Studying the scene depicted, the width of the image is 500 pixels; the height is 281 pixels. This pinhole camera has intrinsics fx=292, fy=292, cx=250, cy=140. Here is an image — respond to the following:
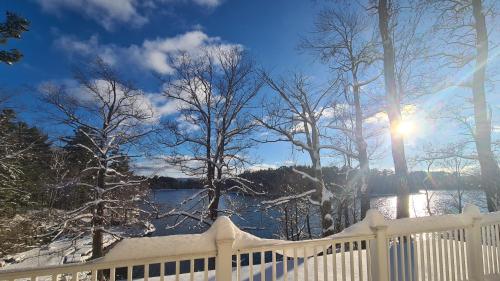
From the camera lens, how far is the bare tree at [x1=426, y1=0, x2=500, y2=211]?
7672 mm

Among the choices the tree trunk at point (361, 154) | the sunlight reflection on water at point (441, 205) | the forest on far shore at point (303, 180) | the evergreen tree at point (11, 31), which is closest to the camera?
the evergreen tree at point (11, 31)

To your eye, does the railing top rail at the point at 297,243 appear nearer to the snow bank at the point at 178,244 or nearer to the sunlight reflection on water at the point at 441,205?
the snow bank at the point at 178,244

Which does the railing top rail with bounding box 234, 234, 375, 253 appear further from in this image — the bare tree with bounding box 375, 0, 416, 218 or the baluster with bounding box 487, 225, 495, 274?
the bare tree with bounding box 375, 0, 416, 218

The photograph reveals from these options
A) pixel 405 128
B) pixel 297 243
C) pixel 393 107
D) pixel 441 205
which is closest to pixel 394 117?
pixel 393 107

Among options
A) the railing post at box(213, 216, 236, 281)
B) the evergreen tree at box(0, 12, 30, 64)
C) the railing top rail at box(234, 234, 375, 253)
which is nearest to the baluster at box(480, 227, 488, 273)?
the railing top rail at box(234, 234, 375, 253)

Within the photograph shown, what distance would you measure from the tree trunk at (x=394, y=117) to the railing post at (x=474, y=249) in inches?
139

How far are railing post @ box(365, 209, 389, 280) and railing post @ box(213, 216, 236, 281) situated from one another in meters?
1.67

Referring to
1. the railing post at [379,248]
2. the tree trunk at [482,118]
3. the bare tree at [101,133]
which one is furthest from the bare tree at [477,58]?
the bare tree at [101,133]

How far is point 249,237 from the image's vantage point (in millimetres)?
2514

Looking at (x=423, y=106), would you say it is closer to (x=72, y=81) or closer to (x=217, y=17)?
(x=217, y=17)

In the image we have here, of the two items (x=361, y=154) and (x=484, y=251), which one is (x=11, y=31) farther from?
(x=361, y=154)

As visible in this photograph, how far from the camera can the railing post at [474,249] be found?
3.92 m

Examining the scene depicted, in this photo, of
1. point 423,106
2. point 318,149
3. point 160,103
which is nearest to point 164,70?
point 160,103

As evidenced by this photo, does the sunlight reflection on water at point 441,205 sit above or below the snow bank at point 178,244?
below
